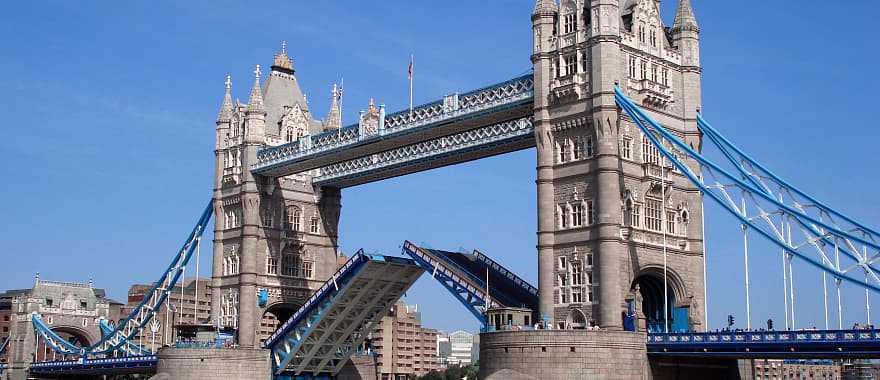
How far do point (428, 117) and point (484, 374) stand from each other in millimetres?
20788

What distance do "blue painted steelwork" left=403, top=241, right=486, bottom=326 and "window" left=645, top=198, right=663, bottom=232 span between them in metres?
11.2

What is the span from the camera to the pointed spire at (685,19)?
224ft

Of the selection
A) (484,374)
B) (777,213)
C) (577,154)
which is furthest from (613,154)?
(484,374)

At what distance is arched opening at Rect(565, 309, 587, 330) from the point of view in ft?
204

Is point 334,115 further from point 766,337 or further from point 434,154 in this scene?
point 766,337

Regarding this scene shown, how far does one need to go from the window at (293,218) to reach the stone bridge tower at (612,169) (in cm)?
3055

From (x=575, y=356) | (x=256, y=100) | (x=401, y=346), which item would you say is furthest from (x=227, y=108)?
(x=401, y=346)

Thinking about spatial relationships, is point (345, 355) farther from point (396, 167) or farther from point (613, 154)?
point (613, 154)

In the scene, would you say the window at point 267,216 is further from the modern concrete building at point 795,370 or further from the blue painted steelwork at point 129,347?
the modern concrete building at point 795,370

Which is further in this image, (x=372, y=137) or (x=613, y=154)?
(x=372, y=137)

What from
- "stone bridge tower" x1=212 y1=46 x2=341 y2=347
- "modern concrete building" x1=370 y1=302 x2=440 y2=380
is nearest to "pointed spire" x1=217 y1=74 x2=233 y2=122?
"stone bridge tower" x1=212 y1=46 x2=341 y2=347

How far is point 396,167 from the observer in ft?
267

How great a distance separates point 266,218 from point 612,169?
1420 inches

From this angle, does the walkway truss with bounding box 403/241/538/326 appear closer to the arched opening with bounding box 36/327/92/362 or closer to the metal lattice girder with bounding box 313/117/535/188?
the metal lattice girder with bounding box 313/117/535/188
